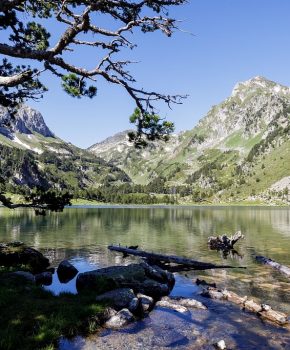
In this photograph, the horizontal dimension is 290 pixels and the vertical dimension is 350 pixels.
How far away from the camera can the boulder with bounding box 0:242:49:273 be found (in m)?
38.4

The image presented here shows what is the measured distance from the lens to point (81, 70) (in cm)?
1927

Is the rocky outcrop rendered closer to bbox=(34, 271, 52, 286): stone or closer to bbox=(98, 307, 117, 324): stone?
bbox=(98, 307, 117, 324): stone

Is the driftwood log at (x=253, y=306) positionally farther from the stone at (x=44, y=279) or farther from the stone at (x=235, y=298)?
the stone at (x=44, y=279)

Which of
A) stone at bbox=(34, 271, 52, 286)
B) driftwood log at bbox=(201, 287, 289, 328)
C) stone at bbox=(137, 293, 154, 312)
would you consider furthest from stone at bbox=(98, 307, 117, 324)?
stone at bbox=(34, 271, 52, 286)

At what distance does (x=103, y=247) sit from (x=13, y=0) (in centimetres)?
4588

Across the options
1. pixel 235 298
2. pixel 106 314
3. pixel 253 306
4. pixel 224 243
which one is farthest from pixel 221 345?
pixel 224 243

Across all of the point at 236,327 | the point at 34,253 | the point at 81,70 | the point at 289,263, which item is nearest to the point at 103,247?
the point at 34,253

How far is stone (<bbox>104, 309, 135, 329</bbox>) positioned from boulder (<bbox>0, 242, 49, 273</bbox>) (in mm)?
18189

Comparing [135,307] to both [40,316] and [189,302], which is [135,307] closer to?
[189,302]

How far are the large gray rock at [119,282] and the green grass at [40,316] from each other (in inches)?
106

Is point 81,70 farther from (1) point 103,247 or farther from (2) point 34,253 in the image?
(1) point 103,247

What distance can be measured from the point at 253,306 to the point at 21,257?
24402 millimetres

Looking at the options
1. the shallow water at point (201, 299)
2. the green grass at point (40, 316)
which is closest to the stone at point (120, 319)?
the shallow water at point (201, 299)

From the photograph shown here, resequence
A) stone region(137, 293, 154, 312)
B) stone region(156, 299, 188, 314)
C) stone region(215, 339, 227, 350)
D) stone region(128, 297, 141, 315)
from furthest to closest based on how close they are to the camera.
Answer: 1. stone region(156, 299, 188, 314)
2. stone region(137, 293, 154, 312)
3. stone region(128, 297, 141, 315)
4. stone region(215, 339, 227, 350)
